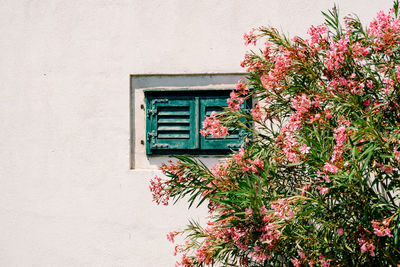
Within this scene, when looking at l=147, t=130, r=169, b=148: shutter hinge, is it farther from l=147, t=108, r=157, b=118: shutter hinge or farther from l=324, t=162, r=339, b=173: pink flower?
l=324, t=162, r=339, b=173: pink flower

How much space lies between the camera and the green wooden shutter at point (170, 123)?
17.9 feet

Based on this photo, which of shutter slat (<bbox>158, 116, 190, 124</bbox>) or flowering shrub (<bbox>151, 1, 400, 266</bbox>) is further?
shutter slat (<bbox>158, 116, 190, 124</bbox>)

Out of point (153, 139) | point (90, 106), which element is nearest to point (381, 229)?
point (153, 139)

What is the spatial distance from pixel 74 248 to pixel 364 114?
404cm

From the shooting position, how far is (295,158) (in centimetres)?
302

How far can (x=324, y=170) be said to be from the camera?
109 inches

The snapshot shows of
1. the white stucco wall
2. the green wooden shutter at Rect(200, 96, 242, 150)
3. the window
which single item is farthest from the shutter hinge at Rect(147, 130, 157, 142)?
the green wooden shutter at Rect(200, 96, 242, 150)

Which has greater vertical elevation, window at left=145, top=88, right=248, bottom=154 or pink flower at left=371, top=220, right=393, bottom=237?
window at left=145, top=88, right=248, bottom=154

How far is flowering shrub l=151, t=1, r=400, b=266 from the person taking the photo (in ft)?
Answer: 9.36

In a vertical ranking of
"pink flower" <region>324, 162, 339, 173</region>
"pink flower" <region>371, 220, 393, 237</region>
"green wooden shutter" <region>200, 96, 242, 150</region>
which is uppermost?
"green wooden shutter" <region>200, 96, 242, 150</region>

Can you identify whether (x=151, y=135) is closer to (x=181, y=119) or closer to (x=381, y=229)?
(x=181, y=119)

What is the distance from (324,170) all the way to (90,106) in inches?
142

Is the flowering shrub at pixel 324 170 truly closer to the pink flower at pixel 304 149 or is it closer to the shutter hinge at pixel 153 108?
the pink flower at pixel 304 149

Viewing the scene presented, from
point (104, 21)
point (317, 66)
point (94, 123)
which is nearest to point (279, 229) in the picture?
point (317, 66)
